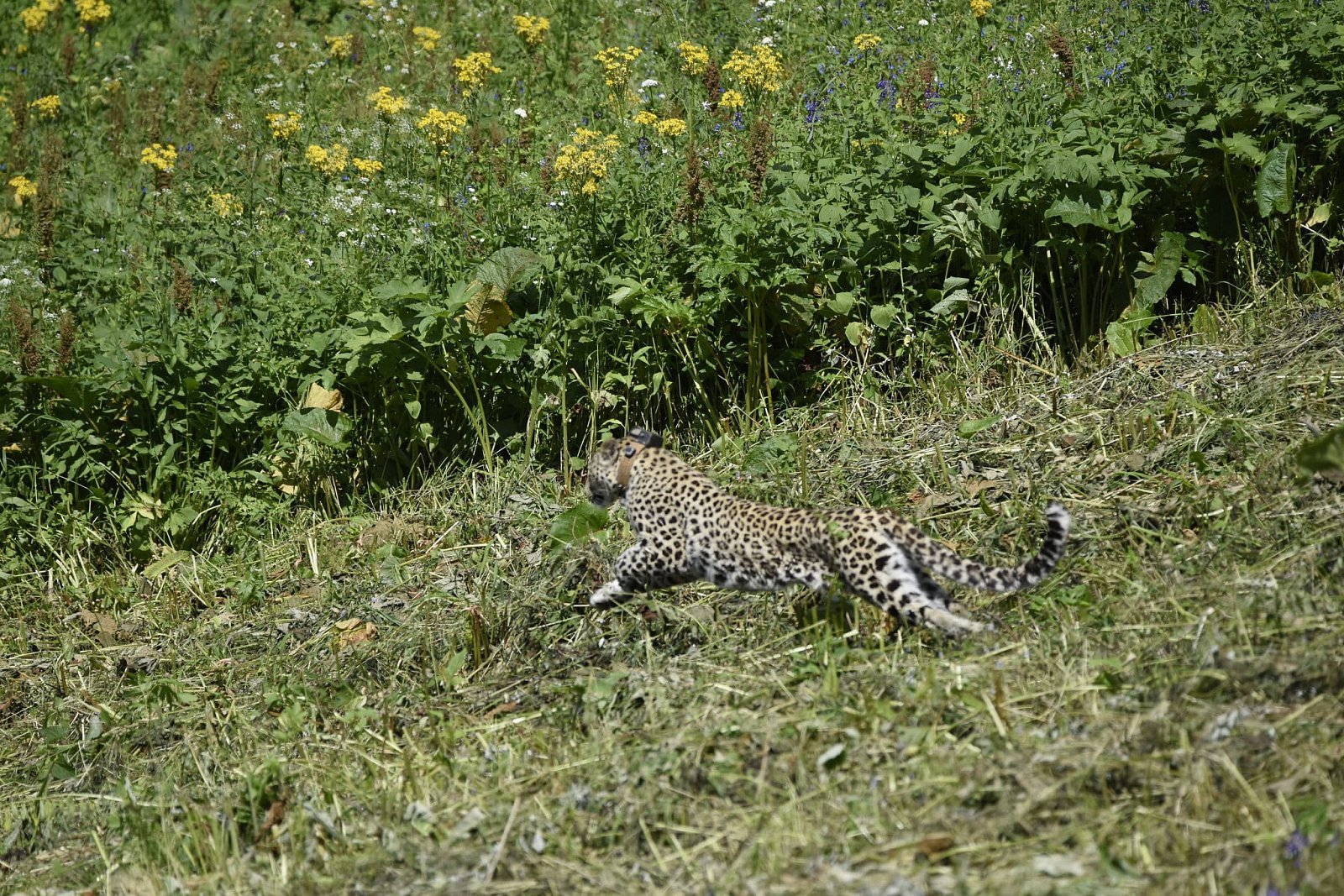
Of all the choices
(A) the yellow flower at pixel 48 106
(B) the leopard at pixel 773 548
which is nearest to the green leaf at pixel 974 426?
(B) the leopard at pixel 773 548

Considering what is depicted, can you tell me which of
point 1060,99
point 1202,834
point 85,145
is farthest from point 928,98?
point 85,145

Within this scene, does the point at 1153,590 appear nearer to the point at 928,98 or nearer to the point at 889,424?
the point at 889,424

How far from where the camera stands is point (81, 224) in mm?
9898

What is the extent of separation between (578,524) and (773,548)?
1.31 metres

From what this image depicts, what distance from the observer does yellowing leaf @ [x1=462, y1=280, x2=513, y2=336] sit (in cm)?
726

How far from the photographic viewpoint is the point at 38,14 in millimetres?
13297

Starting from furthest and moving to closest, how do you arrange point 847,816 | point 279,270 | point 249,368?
1. point 279,270
2. point 249,368
3. point 847,816

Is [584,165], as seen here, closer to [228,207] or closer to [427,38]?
[228,207]

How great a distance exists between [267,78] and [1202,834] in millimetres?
10334

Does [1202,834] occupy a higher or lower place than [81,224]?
lower

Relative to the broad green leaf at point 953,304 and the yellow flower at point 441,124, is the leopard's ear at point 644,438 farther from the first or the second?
the yellow flower at point 441,124

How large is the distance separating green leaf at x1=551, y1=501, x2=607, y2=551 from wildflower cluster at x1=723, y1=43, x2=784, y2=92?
3.81 meters

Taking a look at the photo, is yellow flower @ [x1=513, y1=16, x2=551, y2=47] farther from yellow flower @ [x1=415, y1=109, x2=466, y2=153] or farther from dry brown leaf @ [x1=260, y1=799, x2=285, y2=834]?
dry brown leaf @ [x1=260, y1=799, x2=285, y2=834]

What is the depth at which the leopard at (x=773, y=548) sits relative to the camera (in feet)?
16.0
